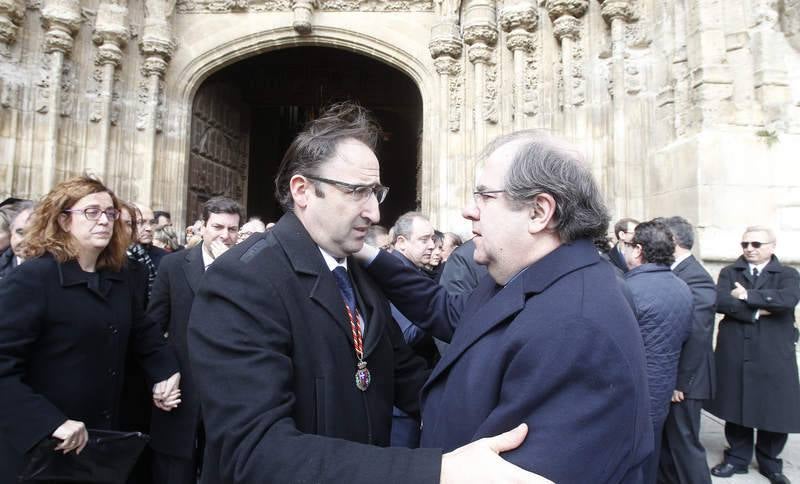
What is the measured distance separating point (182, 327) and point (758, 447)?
13.1ft

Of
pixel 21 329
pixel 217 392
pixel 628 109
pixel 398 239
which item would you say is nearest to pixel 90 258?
pixel 21 329

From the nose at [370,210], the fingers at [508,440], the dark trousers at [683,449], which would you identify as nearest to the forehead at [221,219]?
the nose at [370,210]

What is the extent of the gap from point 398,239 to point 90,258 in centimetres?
195

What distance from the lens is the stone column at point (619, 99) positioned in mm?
6258

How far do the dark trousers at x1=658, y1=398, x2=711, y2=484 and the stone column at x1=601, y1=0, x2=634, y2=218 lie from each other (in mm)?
3243

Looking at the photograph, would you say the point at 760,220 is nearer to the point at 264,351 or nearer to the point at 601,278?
the point at 601,278

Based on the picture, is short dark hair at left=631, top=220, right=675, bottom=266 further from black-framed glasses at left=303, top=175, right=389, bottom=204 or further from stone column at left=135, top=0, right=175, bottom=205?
stone column at left=135, top=0, right=175, bottom=205

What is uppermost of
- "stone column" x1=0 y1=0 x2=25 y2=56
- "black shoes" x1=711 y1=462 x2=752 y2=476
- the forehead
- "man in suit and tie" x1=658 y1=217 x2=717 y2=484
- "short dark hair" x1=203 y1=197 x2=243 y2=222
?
"stone column" x1=0 y1=0 x2=25 y2=56

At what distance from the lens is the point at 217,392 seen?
1.09 metres

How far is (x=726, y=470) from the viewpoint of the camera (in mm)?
3807

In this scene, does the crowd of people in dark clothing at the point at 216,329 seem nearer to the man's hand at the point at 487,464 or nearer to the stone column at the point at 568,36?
the man's hand at the point at 487,464

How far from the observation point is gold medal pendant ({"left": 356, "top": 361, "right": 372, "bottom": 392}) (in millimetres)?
1334

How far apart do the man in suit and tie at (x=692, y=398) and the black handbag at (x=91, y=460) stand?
3.11 m

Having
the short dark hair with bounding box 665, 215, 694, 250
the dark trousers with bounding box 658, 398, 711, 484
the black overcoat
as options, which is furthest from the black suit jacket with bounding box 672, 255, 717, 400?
the black overcoat
